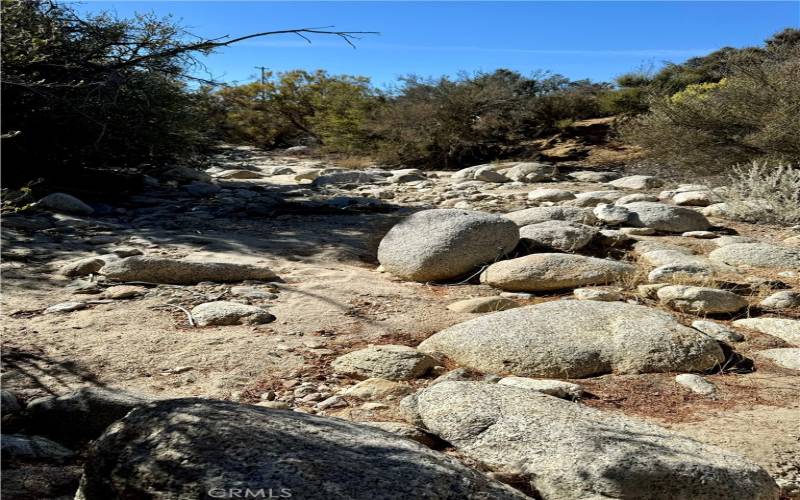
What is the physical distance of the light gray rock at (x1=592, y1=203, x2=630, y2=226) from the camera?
7.93 m

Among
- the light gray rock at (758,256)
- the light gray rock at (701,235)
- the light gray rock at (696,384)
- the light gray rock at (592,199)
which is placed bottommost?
the light gray rock at (696,384)

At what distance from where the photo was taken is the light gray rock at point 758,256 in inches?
249

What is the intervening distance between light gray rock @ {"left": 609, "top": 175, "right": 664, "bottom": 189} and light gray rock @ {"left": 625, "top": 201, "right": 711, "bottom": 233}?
3303 millimetres

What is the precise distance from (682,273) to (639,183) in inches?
225

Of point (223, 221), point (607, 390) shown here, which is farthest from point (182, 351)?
point (223, 221)

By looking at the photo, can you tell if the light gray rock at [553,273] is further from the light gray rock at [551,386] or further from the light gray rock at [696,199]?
the light gray rock at [696,199]

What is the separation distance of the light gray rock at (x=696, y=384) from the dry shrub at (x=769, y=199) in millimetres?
4931

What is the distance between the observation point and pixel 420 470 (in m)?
2.28

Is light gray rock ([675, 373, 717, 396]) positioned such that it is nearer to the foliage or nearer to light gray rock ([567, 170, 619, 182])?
the foliage

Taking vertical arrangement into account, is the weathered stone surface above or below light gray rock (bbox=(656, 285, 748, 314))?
below

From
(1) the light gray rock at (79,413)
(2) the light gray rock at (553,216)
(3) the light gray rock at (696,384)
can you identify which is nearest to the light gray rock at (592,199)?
(2) the light gray rock at (553,216)

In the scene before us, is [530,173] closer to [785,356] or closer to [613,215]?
[613,215]

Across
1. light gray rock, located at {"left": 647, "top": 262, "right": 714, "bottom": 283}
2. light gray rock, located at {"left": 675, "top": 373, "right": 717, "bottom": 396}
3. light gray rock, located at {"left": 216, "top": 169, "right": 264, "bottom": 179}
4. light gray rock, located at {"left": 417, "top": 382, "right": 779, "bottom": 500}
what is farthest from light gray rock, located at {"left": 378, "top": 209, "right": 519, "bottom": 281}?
light gray rock, located at {"left": 216, "top": 169, "right": 264, "bottom": 179}

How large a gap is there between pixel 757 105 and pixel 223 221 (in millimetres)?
7081
